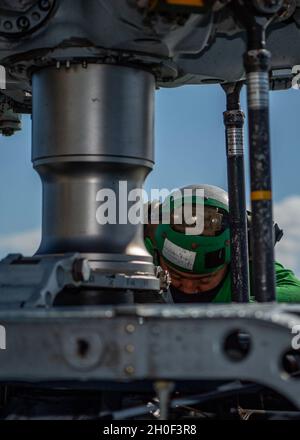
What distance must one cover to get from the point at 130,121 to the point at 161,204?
11.1ft

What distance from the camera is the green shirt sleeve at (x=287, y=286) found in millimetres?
7535

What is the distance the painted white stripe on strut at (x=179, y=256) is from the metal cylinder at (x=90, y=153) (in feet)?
8.94

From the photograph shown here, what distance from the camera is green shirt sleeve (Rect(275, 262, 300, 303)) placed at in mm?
7535

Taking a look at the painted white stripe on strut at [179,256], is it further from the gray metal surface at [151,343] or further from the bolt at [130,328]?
the bolt at [130,328]

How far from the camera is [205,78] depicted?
5254 mm

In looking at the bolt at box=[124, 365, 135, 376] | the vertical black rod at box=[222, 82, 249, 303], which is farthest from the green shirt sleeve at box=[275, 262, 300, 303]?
A: the bolt at box=[124, 365, 135, 376]

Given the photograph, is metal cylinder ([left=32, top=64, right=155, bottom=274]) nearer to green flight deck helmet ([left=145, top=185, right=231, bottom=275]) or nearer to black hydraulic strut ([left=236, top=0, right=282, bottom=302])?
black hydraulic strut ([left=236, top=0, right=282, bottom=302])

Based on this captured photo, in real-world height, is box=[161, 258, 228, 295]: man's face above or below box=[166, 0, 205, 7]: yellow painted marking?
below

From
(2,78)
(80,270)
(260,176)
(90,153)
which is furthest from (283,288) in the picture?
(260,176)

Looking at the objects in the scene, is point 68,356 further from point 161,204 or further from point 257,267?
point 161,204

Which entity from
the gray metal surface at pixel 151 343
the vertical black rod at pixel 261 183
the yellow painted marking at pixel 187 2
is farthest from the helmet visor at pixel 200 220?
the gray metal surface at pixel 151 343

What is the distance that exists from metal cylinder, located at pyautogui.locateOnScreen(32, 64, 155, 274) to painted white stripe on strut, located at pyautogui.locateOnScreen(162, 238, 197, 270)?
273 centimetres

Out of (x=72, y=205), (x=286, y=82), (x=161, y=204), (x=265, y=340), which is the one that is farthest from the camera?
(x=161, y=204)
